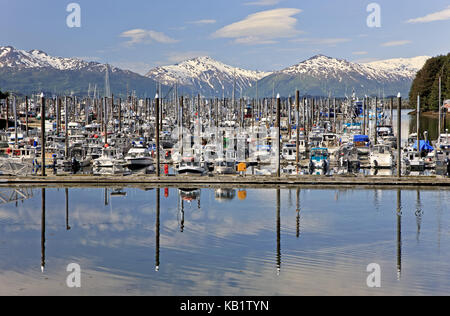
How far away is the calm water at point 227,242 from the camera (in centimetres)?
2464

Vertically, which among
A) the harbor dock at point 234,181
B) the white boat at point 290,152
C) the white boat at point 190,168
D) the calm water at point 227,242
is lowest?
the calm water at point 227,242

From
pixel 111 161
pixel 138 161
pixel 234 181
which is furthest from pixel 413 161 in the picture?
pixel 111 161

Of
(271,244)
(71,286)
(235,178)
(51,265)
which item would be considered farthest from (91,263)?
(235,178)

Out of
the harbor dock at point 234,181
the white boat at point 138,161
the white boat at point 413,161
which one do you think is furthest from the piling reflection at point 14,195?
the white boat at point 413,161

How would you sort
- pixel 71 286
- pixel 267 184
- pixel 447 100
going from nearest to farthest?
pixel 71 286, pixel 267 184, pixel 447 100

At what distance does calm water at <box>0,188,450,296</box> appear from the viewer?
24641 mm

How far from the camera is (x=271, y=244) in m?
31.2
